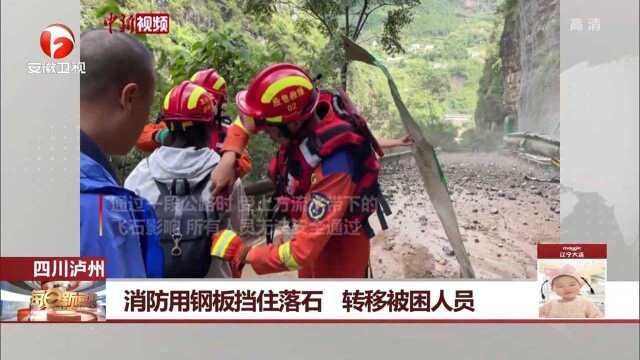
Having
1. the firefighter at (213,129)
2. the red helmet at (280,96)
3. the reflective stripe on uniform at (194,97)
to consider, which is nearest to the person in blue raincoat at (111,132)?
the firefighter at (213,129)

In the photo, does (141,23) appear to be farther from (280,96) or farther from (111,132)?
(280,96)

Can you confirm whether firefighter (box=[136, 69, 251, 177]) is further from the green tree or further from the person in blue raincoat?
the green tree

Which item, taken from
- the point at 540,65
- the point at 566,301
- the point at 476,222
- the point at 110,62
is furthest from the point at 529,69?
the point at 110,62

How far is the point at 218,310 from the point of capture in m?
4.40

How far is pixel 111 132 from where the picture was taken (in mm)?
4375

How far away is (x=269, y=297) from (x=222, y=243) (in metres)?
0.40

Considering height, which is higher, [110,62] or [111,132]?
[110,62]

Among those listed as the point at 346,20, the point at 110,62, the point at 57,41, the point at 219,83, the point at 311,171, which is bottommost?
the point at 311,171

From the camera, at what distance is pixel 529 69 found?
4398 millimetres

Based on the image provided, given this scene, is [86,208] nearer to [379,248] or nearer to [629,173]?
[379,248]

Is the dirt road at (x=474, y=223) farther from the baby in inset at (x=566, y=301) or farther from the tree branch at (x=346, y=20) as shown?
the tree branch at (x=346, y=20)

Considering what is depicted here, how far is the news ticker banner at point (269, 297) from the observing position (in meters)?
4.38

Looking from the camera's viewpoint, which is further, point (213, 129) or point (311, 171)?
point (213, 129)

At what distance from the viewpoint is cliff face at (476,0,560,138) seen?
436 centimetres
